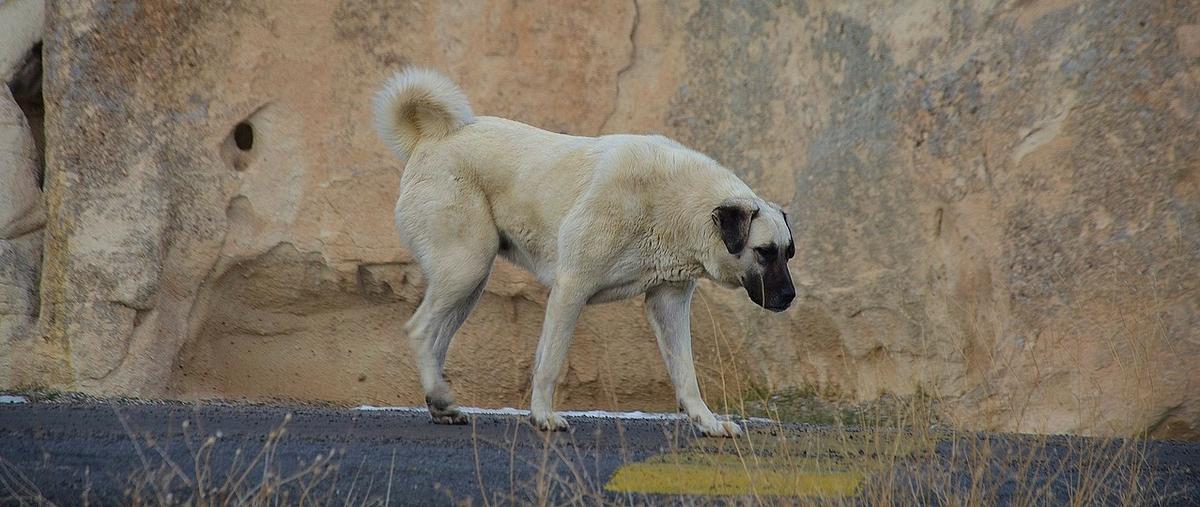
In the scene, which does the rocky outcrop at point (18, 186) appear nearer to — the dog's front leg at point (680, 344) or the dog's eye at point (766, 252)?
the dog's front leg at point (680, 344)

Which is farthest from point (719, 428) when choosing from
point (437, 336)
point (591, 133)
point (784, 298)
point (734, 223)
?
point (591, 133)

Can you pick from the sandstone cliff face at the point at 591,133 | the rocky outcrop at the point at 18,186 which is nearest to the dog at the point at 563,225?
the sandstone cliff face at the point at 591,133

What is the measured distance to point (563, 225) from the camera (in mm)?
6023

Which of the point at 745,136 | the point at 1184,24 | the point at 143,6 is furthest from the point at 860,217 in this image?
the point at 143,6

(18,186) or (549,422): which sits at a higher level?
(18,186)

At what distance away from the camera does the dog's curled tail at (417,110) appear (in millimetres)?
6402

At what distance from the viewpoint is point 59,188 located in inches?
355

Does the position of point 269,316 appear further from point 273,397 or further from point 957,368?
point 957,368

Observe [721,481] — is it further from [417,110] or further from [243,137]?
[243,137]

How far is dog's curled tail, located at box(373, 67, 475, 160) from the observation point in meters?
6.40

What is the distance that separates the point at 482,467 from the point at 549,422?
1.01 m

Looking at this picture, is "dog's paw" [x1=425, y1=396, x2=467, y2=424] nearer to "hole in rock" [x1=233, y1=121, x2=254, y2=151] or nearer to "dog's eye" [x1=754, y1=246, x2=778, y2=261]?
"dog's eye" [x1=754, y1=246, x2=778, y2=261]

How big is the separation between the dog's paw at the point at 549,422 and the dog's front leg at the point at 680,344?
58 centimetres

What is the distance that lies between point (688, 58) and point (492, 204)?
3.08 metres
